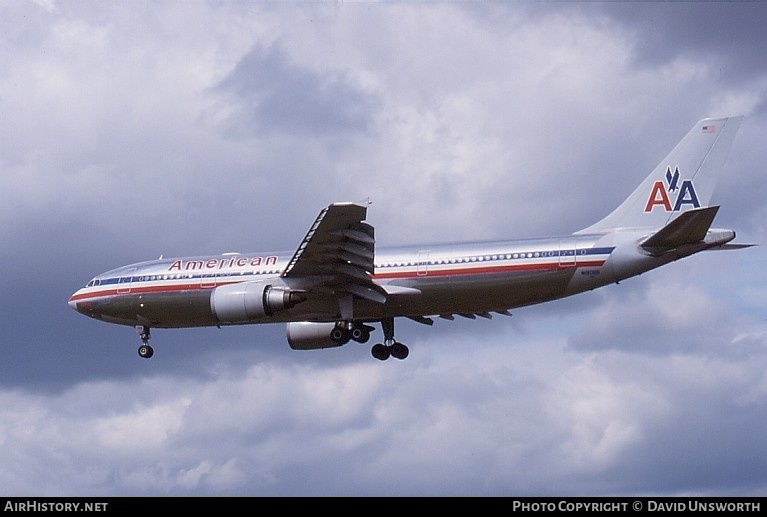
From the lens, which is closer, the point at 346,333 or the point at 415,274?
the point at 415,274

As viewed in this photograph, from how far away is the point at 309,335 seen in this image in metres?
55.6

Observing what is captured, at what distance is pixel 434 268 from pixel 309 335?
8982mm

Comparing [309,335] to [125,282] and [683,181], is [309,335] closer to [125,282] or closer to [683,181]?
[125,282]

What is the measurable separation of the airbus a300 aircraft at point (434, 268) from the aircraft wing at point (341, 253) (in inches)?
1.9

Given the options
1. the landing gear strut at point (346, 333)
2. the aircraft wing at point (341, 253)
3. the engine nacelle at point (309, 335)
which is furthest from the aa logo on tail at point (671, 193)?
the engine nacelle at point (309, 335)

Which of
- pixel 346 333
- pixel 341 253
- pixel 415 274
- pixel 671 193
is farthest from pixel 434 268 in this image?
pixel 671 193

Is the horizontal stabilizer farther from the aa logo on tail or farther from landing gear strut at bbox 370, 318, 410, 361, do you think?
landing gear strut at bbox 370, 318, 410, 361

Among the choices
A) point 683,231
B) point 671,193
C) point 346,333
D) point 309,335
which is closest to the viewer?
point 683,231

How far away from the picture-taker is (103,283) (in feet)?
182

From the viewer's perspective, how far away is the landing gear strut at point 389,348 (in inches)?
2132

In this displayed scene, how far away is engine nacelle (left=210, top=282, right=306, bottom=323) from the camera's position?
49000 mm
